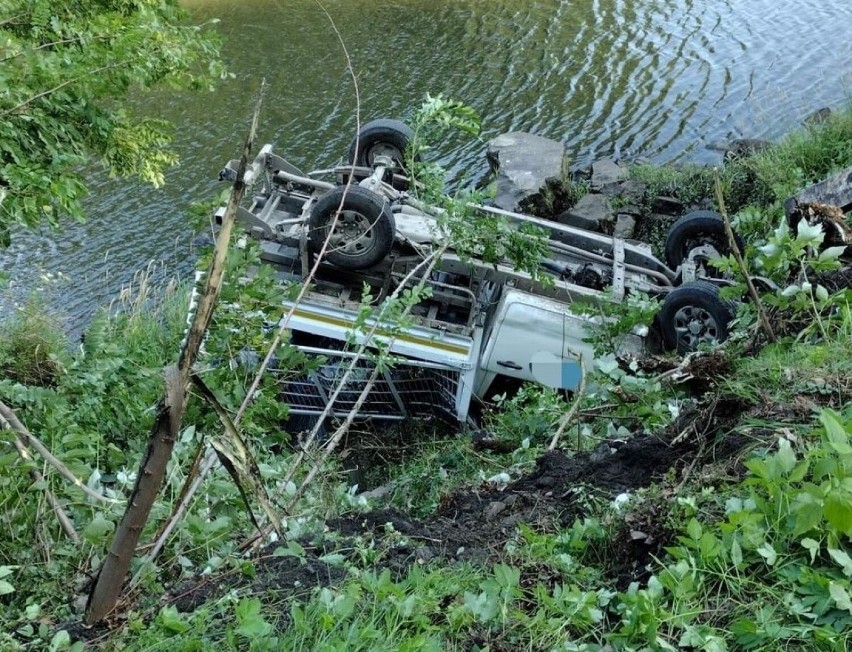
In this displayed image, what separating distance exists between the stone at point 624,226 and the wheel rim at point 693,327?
4.36 meters

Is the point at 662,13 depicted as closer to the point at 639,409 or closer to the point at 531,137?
the point at 531,137

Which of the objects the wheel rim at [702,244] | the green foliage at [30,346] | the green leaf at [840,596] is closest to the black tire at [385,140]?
the wheel rim at [702,244]

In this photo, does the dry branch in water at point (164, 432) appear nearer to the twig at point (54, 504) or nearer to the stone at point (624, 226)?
the twig at point (54, 504)

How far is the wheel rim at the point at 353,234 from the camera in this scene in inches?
297

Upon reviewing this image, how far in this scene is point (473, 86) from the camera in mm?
16625

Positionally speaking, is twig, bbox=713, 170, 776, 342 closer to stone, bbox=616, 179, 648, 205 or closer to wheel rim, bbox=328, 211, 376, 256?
wheel rim, bbox=328, 211, 376, 256

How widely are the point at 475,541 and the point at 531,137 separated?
450 inches

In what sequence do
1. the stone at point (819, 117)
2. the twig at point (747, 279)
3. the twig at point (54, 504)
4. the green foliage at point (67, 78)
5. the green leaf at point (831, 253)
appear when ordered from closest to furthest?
the twig at point (54, 504)
the green leaf at point (831, 253)
the twig at point (747, 279)
the green foliage at point (67, 78)
the stone at point (819, 117)

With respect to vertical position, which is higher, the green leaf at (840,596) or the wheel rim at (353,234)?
the green leaf at (840,596)

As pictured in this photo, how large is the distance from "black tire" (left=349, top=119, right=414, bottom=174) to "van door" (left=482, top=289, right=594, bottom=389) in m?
2.28

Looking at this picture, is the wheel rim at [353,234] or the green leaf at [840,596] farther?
the wheel rim at [353,234]

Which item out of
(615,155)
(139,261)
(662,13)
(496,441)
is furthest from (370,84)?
(496,441)

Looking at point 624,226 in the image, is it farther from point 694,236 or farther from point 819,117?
point 819,117

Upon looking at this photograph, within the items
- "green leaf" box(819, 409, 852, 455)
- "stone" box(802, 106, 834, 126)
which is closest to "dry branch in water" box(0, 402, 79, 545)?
"green leaf" box(819, 409, 852, 455)
